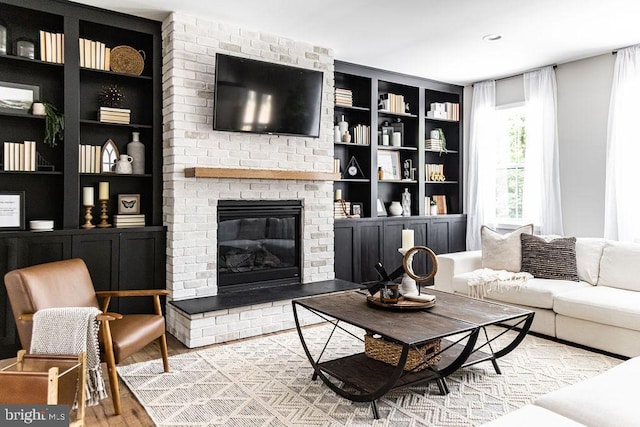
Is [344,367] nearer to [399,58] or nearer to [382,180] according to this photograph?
[382,180]

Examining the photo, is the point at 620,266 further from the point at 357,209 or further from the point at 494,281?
the point at 357,209

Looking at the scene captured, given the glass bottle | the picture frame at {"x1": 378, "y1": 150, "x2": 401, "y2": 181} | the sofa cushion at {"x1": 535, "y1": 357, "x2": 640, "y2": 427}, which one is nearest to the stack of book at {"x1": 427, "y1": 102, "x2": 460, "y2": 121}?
the picture frame at {"x1": 378, "y1": 150, "x2": 401, "y2": 181}

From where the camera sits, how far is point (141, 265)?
392 centimetres

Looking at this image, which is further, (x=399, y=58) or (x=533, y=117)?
(x=533, y=117)

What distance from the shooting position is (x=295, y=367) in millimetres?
3148

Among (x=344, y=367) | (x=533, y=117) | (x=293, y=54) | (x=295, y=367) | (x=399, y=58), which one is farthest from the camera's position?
(x=533, y=117)

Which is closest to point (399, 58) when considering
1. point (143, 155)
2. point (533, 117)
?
point (533, 117)

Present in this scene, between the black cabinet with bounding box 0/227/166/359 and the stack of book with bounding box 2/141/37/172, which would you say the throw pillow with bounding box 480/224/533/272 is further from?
the stack of book with bounding box 2/141/37/172

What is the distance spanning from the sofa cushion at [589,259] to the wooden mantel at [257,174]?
2.32 meters

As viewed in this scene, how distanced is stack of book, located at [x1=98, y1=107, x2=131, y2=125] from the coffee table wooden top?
225cm

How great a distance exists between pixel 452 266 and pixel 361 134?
1882 millimetres

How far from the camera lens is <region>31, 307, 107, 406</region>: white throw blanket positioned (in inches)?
95.7

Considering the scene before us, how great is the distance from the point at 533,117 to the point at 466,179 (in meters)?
1.22

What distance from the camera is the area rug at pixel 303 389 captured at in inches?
96.0
